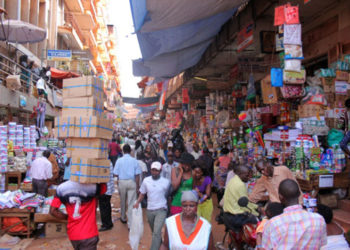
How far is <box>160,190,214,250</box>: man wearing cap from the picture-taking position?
2.68 m

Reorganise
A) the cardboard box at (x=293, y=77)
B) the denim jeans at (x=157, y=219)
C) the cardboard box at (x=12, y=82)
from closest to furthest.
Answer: the denim jeans at (x=157, y=219) < the cardboard box at (x=293, y=77) < the cardboard box at (x=12, y=82)

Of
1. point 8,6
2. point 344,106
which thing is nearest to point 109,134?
point 344,106

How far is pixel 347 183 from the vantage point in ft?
18.6

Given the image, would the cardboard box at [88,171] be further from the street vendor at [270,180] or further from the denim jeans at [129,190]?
the denim jeans at [129,190]

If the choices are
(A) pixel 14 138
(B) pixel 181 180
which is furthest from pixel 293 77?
(A) pixel 14 138

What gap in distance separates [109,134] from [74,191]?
2.79ft

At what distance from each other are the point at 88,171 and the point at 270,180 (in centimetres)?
290

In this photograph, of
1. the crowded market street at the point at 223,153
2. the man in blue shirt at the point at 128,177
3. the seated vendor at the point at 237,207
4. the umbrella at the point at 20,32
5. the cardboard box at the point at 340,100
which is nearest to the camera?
the crowded market street at the point at 223,153

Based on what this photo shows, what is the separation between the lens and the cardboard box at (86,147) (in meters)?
3.93

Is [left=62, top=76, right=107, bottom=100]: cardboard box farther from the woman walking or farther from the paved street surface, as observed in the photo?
the paved street surface

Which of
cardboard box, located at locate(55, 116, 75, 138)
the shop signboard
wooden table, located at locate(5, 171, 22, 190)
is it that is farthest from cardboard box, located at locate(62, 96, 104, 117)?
the shop signboard

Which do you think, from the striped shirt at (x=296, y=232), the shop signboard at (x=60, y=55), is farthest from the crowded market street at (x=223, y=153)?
the shop signboard at (x=60, y=55)

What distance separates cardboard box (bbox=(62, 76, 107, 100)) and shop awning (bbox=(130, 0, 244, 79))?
2.01 meters

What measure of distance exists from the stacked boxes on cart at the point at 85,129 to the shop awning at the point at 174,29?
2133 mm
